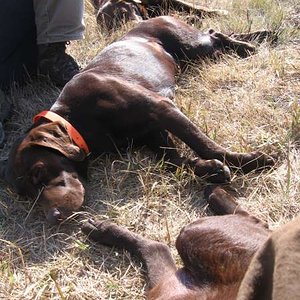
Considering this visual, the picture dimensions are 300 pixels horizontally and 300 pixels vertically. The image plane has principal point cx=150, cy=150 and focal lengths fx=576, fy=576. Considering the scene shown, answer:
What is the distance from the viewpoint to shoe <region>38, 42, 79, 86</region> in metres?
5.12

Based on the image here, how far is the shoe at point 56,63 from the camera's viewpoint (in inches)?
201

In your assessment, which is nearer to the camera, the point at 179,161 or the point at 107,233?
the point at 107,233

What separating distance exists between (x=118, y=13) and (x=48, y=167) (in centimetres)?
276

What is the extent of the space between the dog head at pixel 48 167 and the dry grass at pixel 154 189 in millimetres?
120

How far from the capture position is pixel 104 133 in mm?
4027

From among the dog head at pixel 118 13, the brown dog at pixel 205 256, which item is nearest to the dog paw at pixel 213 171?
the brown dog at pixel 205 256

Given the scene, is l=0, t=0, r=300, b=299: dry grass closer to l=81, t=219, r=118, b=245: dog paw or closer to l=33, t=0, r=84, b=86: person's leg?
l=81, t=219, r=118, b=245: dog paw

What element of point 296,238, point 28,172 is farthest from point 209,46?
point 296,238

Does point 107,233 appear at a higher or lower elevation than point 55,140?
lower

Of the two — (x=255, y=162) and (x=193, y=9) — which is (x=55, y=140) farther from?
(x=193, y=9)

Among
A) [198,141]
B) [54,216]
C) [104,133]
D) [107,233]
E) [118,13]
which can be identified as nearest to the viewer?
[107,233]

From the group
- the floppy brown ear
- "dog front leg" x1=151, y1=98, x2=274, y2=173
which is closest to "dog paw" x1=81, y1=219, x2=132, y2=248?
the floppy brown ear

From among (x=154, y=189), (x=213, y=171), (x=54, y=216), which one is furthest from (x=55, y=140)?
(x=213, y=171)

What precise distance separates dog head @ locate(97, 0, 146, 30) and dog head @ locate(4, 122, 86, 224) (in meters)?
2.37
